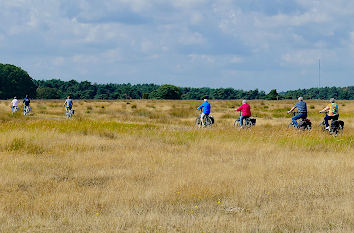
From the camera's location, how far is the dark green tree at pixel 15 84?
114688 mm

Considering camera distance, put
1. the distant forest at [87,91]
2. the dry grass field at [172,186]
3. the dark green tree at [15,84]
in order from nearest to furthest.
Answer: the dry grass field at [172,186]
the dark green tree at [15,84]
the distant forest at [87,91]

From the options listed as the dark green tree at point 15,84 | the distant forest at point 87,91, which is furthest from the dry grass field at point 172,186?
the dark green tree at point 15,84

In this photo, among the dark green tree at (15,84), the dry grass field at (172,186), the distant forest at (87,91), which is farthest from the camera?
the distant forest at (87,91)

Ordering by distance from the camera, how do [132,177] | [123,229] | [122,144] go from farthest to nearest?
[122,144] → [132,177] → [123,229]

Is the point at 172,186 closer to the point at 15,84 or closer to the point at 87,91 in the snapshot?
A: the point at 15,84

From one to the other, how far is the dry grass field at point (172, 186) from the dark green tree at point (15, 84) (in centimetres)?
10772

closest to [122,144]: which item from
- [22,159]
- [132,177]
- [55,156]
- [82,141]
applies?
[82,141]

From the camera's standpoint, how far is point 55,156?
11.4 m

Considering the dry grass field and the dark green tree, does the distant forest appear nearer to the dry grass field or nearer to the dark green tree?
the dark green tree

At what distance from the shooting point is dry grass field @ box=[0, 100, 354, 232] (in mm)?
6043

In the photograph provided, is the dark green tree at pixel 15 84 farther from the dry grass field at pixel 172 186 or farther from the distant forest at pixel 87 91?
the dry grass field at pixel 172 186

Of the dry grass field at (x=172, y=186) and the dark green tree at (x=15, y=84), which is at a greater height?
the dark green tree at (x=15, y=84)

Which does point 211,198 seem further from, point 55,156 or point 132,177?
point 55,156

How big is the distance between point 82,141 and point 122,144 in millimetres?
1375
